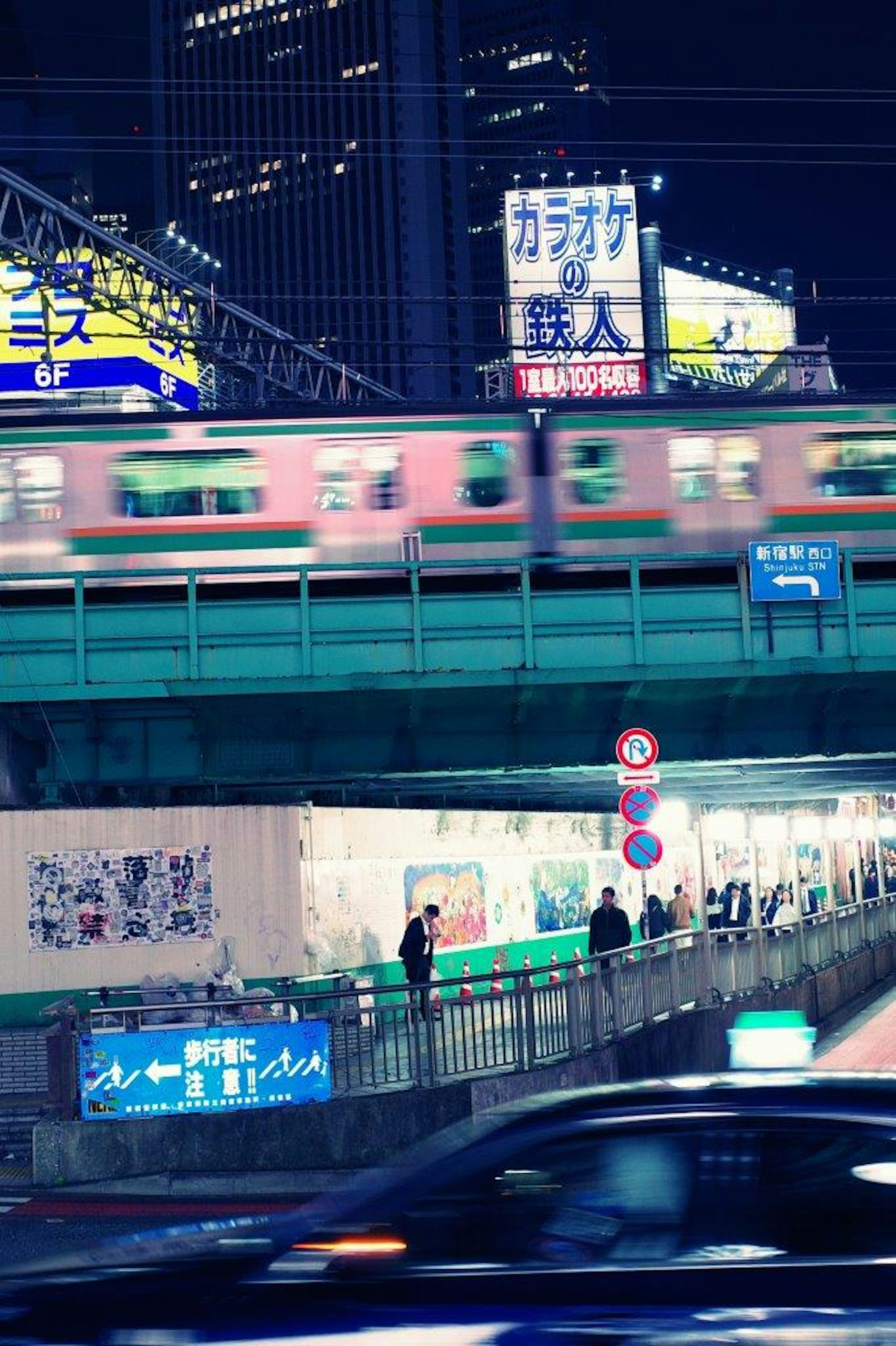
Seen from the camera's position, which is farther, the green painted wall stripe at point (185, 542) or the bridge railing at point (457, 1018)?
the green painted wall stripe at point (185, 542)

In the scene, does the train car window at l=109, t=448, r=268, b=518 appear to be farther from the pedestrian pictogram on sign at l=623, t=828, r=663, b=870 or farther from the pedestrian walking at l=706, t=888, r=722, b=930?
the pedestrian pictogram on sign at l=623, t=828, r=663, b=870

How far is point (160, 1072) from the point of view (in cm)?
1515

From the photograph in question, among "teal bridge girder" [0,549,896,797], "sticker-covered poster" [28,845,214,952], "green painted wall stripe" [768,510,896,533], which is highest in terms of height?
"green painted wall stripe" [768,510,896,533]

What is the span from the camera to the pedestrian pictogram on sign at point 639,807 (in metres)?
17.7

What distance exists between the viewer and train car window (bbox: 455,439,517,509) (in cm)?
2664

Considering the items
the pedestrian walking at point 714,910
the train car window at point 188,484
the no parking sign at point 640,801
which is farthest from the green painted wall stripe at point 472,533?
the no parking sign at point 640,801

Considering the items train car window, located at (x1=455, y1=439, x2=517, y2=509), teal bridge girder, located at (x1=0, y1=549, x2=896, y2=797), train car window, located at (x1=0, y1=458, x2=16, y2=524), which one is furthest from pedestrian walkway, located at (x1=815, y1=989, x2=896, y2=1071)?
train car window, located at (x1=0, y1=458, x2=16, y2=524)

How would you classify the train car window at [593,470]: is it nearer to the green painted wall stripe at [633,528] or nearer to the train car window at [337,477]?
the green painted wall stripe at [633,528]

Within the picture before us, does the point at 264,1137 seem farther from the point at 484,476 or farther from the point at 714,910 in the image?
the point at 714,910

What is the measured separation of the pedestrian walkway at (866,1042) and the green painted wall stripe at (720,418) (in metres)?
8.31

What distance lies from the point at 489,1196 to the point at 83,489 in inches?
857

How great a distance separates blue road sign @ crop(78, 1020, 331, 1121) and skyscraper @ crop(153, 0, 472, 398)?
484 ft

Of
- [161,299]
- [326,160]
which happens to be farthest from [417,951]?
[326,160]

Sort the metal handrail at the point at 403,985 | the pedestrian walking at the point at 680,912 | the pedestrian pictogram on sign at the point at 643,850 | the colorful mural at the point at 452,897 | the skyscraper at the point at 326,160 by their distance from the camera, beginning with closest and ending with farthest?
the metal handrail at the point at 403,985 < the pedestrian pictogram on sign at the point at 643,850 < the pedestrian walking at the point at 680,912 < the colorful mural at the point at 452,897 < the skyscraper at the point at 326,160
